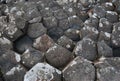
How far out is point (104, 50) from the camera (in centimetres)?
112

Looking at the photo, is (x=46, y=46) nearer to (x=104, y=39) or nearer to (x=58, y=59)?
(x=58, y=59)

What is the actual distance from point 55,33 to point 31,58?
0.73ft

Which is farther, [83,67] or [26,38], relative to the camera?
[26,38]

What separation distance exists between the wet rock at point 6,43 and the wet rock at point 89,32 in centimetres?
35

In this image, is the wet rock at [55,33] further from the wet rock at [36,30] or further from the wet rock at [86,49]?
the wet rock at [86,49]

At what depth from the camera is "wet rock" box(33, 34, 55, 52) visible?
115 centimetres

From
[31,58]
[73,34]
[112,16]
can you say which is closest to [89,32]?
[73,34]

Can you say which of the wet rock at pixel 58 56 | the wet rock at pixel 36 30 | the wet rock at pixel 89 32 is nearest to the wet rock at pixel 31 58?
the wet rock at pixel 58 56

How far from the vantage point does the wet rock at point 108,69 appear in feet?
3.27

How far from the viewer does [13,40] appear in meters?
1.21

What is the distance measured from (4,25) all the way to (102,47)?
19.6 inches

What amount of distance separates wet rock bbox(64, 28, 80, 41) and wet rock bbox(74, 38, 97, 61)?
79 millimetres

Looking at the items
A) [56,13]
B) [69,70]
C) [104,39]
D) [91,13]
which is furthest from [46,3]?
[69,70]

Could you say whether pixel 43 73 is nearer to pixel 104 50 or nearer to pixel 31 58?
pixel 31 58
